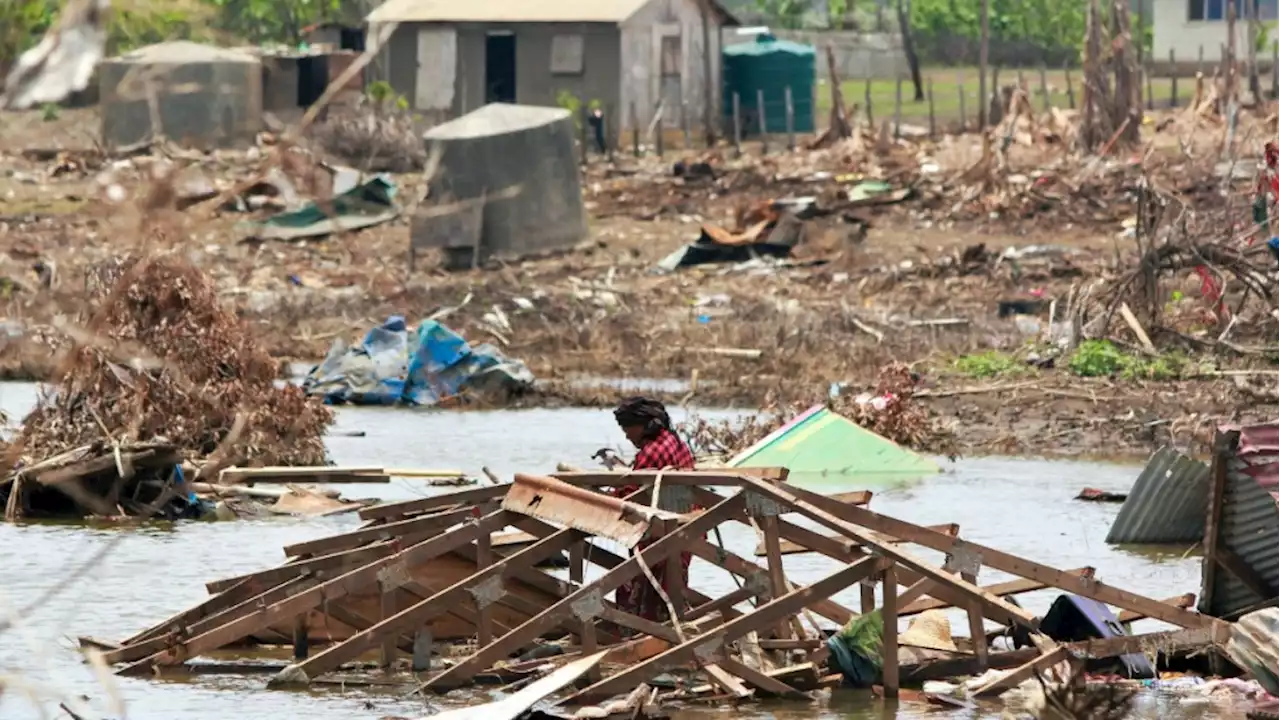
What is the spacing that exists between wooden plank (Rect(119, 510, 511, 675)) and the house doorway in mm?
35813

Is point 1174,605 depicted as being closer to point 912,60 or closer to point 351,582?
point 351,582

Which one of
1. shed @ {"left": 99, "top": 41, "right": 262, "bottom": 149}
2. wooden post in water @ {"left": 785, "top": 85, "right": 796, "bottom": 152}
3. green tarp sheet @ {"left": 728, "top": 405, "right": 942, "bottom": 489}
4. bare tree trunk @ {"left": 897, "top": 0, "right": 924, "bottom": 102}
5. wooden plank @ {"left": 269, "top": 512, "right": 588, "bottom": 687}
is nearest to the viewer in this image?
wooden plank @ {"left": 269, "top": 512, "right": 588, "bottom": 687}

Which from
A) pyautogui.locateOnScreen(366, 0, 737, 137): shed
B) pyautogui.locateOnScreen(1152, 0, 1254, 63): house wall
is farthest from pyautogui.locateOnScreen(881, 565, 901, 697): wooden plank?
pyautogui.locateOnScreen(1152, 0, 1254, 63): house wall

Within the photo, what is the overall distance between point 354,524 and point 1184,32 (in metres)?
39.9

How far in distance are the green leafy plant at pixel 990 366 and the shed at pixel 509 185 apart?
29.1 feet

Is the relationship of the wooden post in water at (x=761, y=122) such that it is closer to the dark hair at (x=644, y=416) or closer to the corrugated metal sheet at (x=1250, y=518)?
the dark hair at (x=644, y=416)

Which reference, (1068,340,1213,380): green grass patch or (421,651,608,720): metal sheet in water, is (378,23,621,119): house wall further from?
(421,651,608,720): metal sheet in water

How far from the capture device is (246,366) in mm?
15742

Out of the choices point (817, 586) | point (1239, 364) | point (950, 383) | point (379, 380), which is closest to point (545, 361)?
point (379, 380)

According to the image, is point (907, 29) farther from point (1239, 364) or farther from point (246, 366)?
point (246, 366)

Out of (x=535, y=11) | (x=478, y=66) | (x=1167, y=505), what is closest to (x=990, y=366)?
(x=1167, y=505)

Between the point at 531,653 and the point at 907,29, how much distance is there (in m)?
45.8

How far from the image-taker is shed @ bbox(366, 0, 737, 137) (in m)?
42.9

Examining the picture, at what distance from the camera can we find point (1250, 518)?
9.73 m
